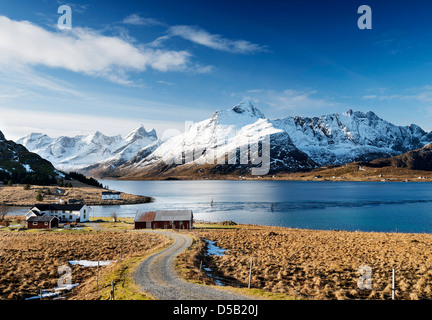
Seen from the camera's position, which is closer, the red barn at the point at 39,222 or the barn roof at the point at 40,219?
the red barn at the point at 39,222

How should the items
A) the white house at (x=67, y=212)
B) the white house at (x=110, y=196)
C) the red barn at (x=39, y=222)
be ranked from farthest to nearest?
the white house at (x=110, y=196) → the white house at (x=67, y=212) → the red barn at (x=39, y=222)

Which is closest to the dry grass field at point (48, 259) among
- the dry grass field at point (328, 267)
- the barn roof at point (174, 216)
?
the dry grass field at point (328, 267)

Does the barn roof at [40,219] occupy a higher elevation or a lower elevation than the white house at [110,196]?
higher

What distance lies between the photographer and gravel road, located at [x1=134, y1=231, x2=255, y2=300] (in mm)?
18859

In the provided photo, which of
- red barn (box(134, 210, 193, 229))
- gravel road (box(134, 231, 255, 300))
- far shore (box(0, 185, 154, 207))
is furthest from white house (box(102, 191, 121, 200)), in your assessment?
gravel road (box(134, 231, 255, 300))

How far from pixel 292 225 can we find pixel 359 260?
51.8 metres

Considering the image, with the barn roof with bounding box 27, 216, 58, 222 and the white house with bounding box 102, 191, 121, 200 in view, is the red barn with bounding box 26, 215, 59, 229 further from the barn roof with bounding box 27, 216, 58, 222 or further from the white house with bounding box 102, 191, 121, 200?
the white house with bounding box 102, 191, 121, 200

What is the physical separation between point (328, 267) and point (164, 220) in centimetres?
5167

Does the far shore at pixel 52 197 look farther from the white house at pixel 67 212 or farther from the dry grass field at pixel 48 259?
Answer: the dry grass field at pixel 48 259

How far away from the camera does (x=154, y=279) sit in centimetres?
2333

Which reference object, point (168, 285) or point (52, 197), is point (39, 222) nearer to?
point (168, 285)

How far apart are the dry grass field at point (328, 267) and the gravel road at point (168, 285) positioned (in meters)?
2.17

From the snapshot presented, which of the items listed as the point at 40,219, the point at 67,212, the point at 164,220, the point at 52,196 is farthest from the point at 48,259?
the point at 52,196

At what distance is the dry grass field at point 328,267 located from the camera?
21703 millimetres
